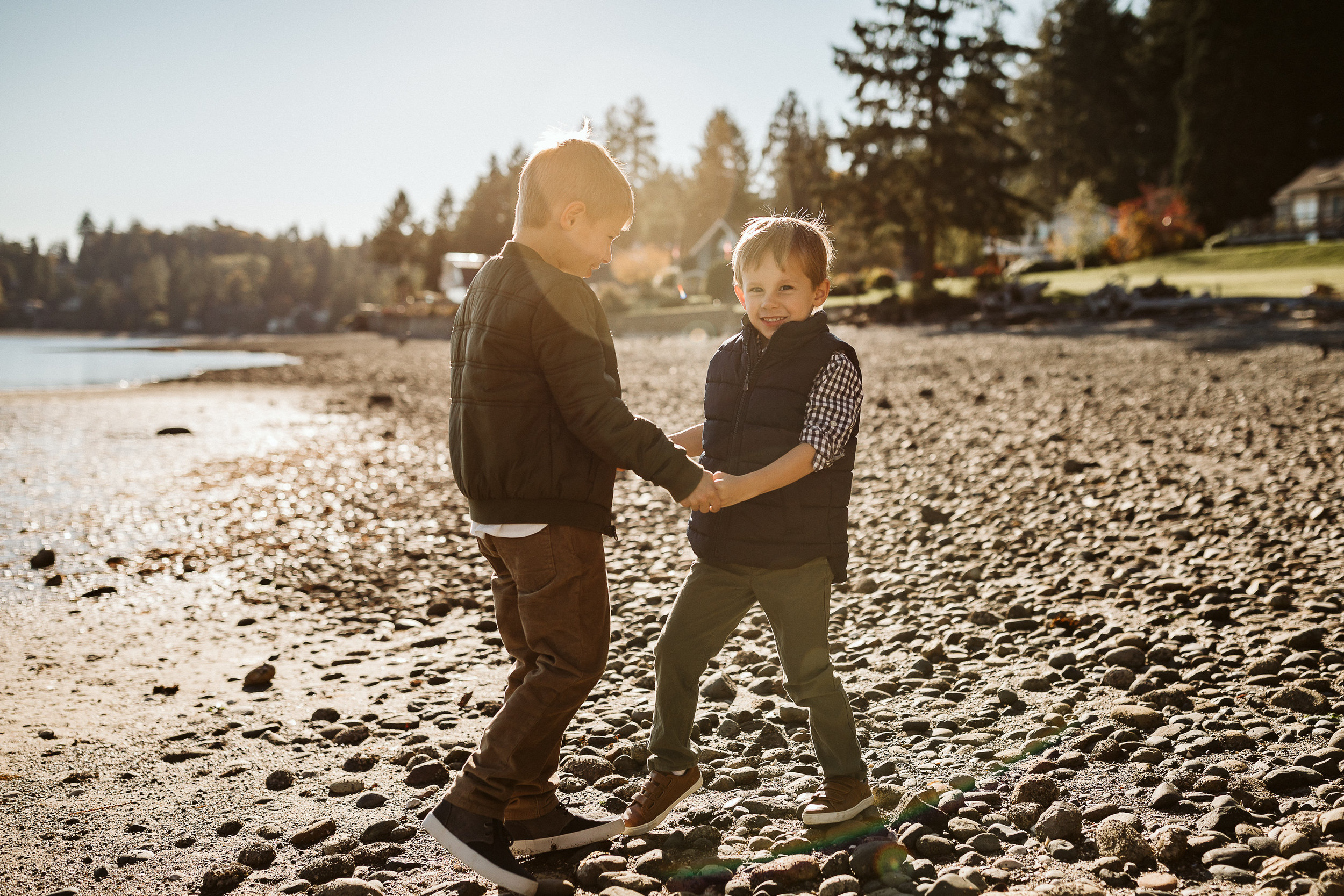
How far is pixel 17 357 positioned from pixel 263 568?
176 ft

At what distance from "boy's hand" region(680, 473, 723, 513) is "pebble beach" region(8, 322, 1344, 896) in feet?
3.72

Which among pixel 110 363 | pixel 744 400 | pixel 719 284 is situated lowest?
pixel 744 400

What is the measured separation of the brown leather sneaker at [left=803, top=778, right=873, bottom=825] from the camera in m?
2.96

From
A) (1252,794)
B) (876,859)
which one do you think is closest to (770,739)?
(876,859)

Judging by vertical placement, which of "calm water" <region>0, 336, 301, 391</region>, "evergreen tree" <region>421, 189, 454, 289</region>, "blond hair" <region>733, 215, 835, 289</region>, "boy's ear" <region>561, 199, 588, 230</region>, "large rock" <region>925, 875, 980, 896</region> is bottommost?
"large rock" <region>925, 875, 980, 896</region>

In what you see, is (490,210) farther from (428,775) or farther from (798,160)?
(428,775)

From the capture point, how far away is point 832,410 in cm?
295

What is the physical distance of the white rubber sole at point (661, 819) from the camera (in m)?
3.04

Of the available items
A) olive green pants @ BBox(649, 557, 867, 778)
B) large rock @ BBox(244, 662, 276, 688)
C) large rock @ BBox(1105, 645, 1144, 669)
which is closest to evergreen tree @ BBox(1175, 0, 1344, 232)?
large rock @ BBox(1105, 645, 1144, 669)

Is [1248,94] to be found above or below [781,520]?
above

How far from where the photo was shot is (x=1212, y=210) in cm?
5247

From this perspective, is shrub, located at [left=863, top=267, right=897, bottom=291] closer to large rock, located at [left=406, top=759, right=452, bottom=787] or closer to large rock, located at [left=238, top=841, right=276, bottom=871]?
large rock, located at [left=406, top=759, right=452, bottom=787]

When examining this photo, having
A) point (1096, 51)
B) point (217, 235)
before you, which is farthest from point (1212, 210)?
point (217, 235)

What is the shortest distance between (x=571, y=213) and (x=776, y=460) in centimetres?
102
